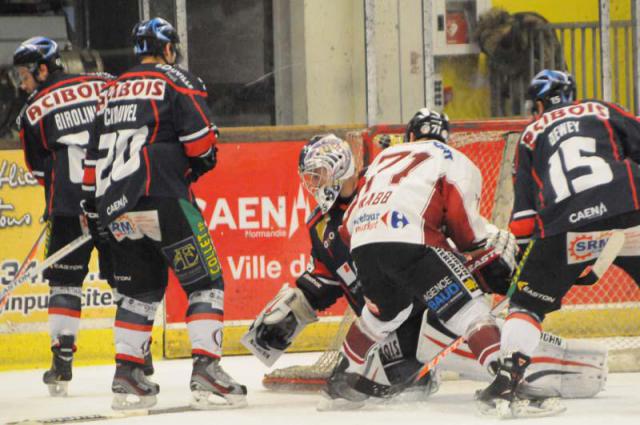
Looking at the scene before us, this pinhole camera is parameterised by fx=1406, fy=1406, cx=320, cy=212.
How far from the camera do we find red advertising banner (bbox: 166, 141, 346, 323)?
7.25 metres

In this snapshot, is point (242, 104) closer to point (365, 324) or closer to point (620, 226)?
point (365, 324)

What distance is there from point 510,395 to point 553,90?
1.21 meters

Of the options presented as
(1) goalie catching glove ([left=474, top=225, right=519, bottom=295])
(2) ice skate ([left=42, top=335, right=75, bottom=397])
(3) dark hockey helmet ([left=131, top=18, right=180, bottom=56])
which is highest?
(3) dark hockey helmet ([left=131, top=18, right=180, bottom=56])

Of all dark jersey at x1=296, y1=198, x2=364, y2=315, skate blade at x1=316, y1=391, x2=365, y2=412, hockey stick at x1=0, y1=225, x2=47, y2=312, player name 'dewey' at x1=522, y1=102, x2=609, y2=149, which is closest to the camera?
player name 'dewey' at x1=522, y1=102, x2=609, y2=149

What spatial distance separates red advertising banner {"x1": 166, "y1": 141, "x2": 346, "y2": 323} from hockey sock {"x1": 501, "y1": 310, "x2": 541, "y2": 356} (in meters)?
2.55

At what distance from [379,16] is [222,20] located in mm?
897

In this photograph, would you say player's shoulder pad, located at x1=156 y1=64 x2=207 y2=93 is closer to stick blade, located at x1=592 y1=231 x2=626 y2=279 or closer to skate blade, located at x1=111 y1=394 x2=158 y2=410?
skate blade, located at x1=111 y1=394 x2=158 y2=410

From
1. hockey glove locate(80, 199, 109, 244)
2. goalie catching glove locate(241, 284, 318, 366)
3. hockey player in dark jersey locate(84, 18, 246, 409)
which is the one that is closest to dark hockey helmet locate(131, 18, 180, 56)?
hockey player in dark jersey locate(84, 18, 246, 409)

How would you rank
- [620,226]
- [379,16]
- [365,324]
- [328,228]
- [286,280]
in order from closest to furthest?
[620,226] → [365,324] → [328,228] → [286,280] → [379,16]

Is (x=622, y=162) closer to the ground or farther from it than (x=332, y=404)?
farther from it

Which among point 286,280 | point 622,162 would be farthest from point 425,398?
point 286,280

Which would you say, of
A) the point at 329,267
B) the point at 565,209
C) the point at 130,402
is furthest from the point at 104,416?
the point at 565,209

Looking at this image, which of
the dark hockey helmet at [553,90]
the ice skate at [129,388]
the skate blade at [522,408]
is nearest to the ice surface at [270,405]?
the skate blade at [522,408]

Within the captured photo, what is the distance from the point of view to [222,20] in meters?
8.04
